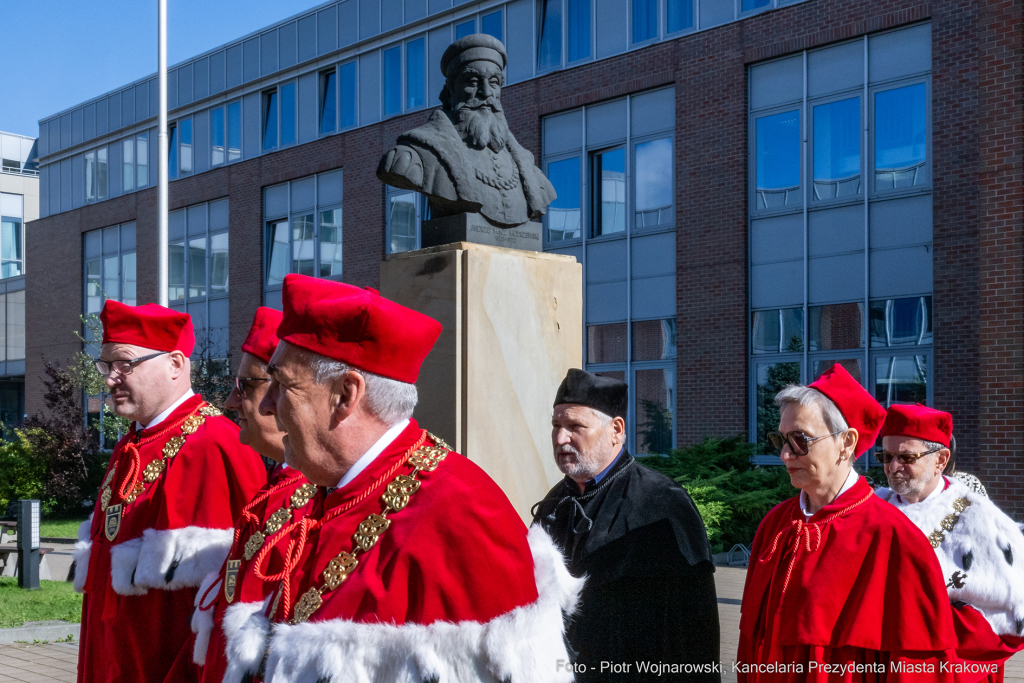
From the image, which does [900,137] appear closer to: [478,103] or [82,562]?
[478,103]

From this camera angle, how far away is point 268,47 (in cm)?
2642

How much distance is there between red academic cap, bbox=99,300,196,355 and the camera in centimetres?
408

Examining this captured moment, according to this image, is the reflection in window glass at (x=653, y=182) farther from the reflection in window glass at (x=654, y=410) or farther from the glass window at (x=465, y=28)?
the glass window at (x=465, y=28)

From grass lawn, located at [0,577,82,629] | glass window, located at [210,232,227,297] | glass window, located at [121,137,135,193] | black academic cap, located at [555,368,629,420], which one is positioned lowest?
grass lawn, located at [0,577,82,629]

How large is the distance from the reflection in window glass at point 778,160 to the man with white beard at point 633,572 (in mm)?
13677

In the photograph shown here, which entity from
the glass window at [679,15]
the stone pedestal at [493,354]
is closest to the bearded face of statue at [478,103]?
the stone pedestal at [493,354]

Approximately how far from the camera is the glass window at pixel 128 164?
31062 mm

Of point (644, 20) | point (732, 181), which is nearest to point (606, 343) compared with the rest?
point (732, 181)

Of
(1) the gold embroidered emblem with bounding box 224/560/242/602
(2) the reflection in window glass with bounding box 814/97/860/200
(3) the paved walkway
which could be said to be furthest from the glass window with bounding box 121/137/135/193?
(1) the gold embroidered emblem with bounding box 224/560/242/602

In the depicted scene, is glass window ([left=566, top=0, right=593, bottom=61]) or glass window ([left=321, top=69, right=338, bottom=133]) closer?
glass window ([left=566, top=0, right=593, bottom=61])

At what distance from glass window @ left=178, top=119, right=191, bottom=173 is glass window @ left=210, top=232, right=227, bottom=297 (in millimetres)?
2525

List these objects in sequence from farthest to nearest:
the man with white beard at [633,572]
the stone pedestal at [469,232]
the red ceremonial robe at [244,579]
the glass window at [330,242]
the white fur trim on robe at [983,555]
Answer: the glass window at [330,242] → the stone pedestal at [469,232] → the white fur trim on robe at [983,555] → the man with white beard at [633,572] → the red ceremonial robe at [244,579]

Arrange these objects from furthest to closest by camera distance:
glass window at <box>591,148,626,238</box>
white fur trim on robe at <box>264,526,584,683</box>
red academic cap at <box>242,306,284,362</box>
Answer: glass window at <box>591,148,626,238</box> < red academic cap at <box>242,306,284,362</box> < white fur trim on robe at <box>264,526,584,683</box>

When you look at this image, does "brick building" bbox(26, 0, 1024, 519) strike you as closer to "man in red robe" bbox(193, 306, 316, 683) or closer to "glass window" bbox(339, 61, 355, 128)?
"glass window" bbox(339, 61, 355, 128)
